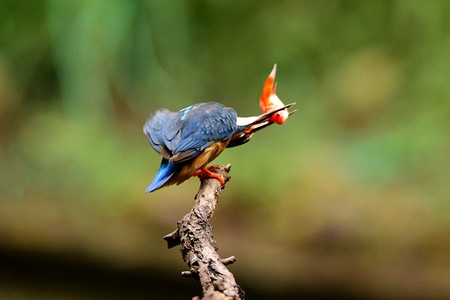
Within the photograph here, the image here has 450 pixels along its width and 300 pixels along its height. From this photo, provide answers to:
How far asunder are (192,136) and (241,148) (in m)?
1.35

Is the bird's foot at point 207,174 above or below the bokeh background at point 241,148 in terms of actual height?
below

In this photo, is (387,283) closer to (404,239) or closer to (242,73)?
(404,239)

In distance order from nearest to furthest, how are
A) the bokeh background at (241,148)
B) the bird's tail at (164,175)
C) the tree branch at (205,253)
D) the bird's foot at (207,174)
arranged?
the tree branch at (205,253), the bird's tail at (164,175), the bird's foot at (207,174), the bokeh background at (241,148)

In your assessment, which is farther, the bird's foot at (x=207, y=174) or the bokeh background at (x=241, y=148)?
the bokeh background at (x=241, y=148)

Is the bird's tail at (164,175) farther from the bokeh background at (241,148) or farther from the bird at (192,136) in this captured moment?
the bokeh background at (241,148)

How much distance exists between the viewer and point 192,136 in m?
1.26

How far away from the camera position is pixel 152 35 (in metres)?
2.67

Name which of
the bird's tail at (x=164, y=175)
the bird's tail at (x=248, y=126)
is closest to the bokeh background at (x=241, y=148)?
the bird's tail at (x=248, y=126)

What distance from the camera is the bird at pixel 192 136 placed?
124cm

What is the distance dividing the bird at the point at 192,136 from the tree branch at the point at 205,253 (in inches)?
2.8

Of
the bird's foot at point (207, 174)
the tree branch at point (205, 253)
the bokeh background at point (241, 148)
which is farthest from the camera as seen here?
the bokeh background at point (241, 148)

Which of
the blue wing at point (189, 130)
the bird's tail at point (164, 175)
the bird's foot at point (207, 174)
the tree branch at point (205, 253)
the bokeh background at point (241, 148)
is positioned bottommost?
the tree branch at point (205, 253)

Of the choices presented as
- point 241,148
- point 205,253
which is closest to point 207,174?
point 205,253

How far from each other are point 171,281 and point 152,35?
3.23 feet
